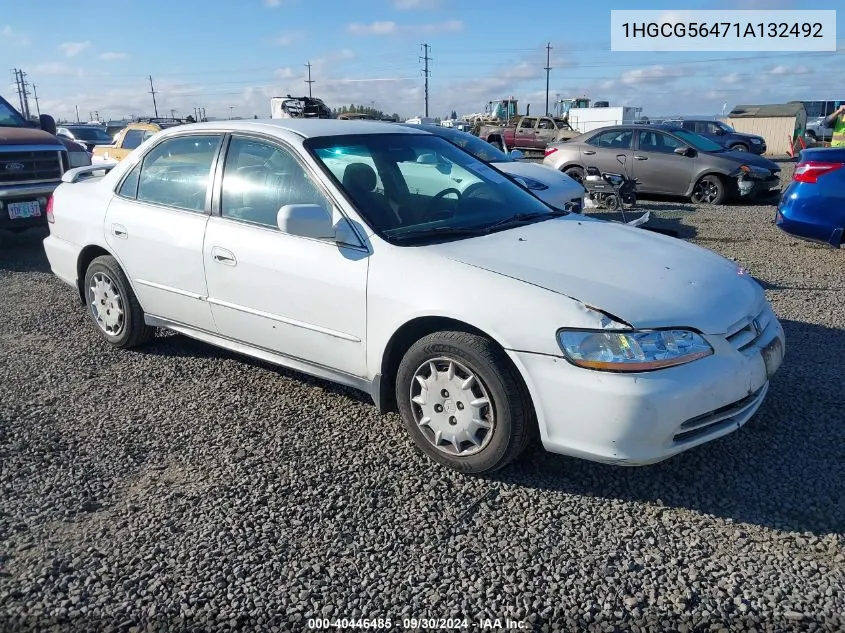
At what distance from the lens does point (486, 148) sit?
31.5 feet

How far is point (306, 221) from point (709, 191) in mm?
10756

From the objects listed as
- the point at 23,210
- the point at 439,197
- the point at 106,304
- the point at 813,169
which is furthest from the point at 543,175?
the point at 23,210

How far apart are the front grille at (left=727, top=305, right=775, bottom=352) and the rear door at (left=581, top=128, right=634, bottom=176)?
32.0 ft

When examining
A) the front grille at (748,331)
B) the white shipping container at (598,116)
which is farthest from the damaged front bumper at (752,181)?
the white shipping container at (598,116)

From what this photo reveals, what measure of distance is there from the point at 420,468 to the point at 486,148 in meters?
7.14

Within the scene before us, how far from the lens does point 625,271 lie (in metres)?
3.12

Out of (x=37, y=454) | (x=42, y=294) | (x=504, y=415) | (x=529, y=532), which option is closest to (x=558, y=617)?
(x=529, y=532)

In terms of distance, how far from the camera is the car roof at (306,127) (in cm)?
395

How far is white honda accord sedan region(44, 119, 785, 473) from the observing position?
2754 mm

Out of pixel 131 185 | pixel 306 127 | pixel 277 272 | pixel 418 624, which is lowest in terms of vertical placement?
pixel 418 624

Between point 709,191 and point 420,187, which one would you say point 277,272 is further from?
point 709,191

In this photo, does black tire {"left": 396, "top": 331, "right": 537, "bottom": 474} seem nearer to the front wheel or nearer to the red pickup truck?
the front wheel

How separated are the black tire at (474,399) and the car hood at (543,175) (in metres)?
5.26

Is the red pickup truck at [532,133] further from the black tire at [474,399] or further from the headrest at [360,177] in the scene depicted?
the black tire at [474,399]
